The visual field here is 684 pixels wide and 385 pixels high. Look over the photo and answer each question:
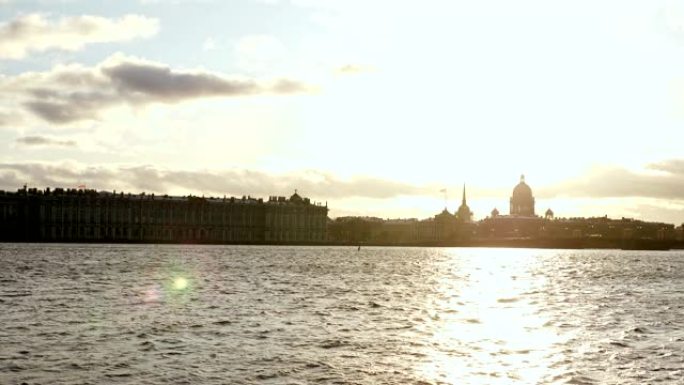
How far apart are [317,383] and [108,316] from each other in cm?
1448

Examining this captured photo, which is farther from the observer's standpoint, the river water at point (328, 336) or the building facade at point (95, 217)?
the building facade at point (95, 217)

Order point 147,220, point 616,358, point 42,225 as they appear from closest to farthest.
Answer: point 616,358
point 42,225
point 147,220

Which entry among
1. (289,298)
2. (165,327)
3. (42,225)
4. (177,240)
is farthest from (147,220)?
(165,327)

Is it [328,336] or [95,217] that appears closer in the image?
[328,336]

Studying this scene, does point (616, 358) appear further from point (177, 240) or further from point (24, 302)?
point (177, 240)

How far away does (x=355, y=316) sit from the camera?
33875 millimetres

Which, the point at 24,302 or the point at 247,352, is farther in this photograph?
the point at 24,302

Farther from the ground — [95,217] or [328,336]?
[95,217]

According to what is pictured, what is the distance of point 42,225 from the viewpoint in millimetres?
180250

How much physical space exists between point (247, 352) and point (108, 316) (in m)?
9.83

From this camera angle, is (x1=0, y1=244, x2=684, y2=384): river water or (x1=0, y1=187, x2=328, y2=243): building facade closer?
(x1=0, y1=244, x2=684, y2=384): river water

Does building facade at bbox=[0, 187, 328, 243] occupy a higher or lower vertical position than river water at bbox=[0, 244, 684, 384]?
higher

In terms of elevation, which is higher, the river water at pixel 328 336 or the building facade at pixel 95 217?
the building facade at pixel 95 217

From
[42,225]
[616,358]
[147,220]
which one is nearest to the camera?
[616,358]
